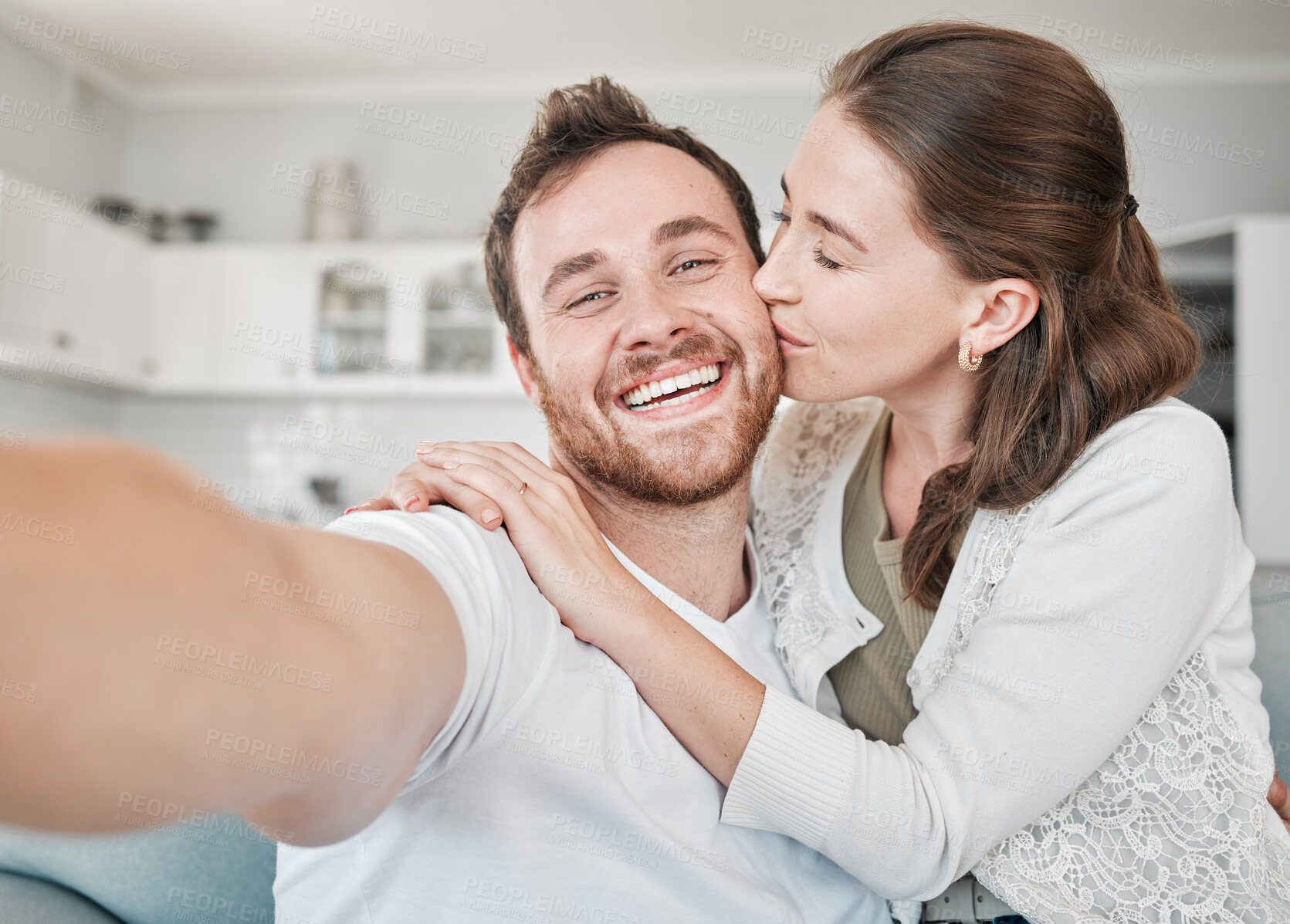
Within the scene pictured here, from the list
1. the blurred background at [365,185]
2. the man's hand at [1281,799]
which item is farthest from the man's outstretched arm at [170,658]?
the blurred background at [365,185]

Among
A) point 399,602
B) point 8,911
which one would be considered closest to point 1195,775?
point 399,602

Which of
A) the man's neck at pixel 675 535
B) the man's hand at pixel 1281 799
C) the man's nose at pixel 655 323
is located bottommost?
the man's hand at pixel 1281 799

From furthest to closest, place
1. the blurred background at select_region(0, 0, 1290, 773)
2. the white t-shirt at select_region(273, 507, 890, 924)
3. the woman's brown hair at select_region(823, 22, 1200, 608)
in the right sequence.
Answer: the blurred background at select_region(0, 0, 1290, 773), the woman's brown hair at select_region(823, 22, 1200, 608), the white t-shirt at select_region(273, 507, 890, 924)

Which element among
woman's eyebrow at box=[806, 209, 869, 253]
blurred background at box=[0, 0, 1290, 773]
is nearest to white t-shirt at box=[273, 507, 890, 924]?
woman's eyebrow at box=[806, 209, 869, 253]

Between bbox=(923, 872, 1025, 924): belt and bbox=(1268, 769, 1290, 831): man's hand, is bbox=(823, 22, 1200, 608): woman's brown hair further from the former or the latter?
bbox=(1268, 769, 1290, 831): man's hand

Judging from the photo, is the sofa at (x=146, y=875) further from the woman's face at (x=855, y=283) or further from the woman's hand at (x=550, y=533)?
the woman's face at (x=855, y=283)

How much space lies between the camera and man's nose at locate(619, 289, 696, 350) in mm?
1201

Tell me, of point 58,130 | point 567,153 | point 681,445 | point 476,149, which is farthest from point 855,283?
point 58,130

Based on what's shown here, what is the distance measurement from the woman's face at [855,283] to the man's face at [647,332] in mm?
60

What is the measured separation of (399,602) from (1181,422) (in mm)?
907

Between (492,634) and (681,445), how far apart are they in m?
0.50

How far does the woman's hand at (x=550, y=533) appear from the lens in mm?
937

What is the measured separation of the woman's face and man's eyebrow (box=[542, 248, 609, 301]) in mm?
223

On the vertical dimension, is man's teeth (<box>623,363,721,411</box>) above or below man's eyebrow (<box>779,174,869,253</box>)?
below
